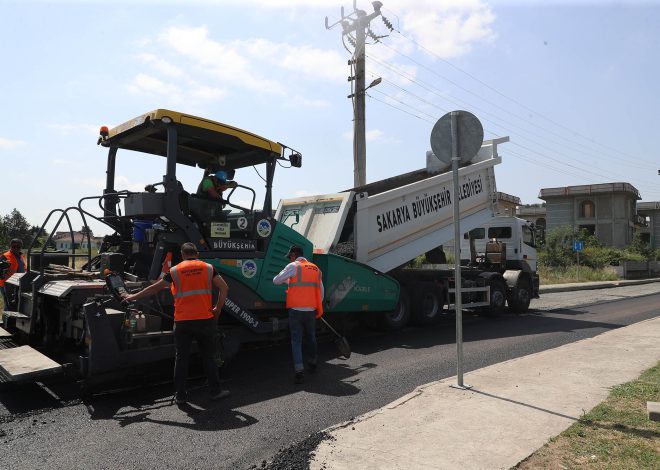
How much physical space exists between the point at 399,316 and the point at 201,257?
466 cm

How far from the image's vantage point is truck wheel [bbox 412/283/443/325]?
32.0 ft

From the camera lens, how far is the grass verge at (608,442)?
3.31 m

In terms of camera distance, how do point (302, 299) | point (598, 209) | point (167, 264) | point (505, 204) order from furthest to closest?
1. point (598, 209)
2. point (505, 204)
3. point (302, 299)
4. point (167, 264)

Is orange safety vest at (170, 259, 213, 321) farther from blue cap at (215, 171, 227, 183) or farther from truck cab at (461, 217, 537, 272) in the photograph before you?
truck cab at (461, 217, 537, 272)

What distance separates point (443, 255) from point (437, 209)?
6.77ft

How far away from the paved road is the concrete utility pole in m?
9.77

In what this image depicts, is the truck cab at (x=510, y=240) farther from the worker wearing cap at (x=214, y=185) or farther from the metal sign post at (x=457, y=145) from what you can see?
the worker wearing cap at (x=214, y=185)

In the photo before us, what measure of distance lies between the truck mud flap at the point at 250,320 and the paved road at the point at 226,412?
498mm

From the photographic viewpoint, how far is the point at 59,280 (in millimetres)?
5711

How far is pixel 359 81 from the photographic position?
17.6 m

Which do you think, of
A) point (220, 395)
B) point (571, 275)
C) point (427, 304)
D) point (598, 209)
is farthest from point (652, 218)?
point (220, 395)

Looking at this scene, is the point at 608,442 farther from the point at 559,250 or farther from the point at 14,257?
the point at 559,250

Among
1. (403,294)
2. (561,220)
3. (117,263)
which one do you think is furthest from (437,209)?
(561,220)

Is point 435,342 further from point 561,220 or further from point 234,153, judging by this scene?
Result: point 561,220
